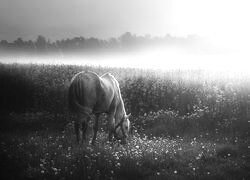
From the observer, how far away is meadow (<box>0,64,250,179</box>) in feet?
36.3

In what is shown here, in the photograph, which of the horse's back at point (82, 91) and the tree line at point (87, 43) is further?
the tree line at point (87, 43)

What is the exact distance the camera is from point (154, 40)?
46.9 meters

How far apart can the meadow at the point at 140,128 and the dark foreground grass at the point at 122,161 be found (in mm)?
27

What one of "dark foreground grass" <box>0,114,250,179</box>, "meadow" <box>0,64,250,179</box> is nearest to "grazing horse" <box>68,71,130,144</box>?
"meadow" <box>0,64,250,179</box>

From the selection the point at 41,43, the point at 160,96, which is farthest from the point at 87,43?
the point at 160,96

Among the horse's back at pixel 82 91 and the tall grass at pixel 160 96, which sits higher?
the horse's back at pixel 82 91

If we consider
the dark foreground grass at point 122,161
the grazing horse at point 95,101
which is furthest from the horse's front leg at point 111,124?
the dark foreground grass at point 122,161

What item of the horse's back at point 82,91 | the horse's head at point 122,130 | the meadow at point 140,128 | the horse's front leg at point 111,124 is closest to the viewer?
the meadow at point 140,128

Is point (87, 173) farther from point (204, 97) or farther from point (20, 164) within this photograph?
point (204, 97)

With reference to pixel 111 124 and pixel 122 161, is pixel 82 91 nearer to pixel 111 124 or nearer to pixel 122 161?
pixel 111 124

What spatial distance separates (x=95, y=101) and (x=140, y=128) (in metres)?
5.99

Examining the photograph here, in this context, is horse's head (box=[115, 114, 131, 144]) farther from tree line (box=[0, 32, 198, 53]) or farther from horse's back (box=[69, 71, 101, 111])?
tree line (box=[0, 32, 198, 53])

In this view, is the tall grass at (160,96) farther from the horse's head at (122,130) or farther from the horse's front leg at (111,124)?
the horse's front leg at (111,124)

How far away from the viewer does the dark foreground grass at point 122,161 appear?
34.4ft
